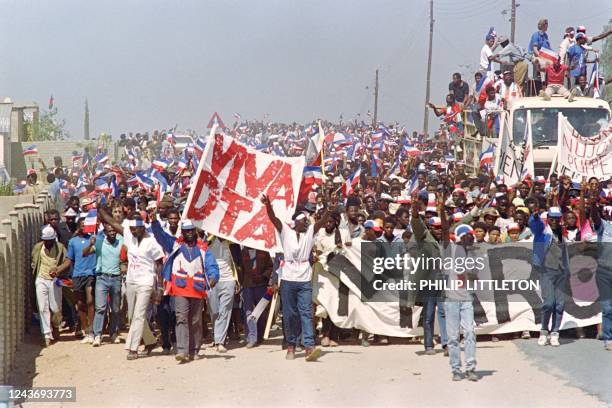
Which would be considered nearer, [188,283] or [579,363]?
[579,363]

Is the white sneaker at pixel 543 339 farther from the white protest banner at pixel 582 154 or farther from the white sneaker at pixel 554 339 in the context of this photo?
the white protest banner at pixel 582 154

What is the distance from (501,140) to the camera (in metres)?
21.2

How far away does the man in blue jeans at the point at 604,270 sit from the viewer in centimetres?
1241

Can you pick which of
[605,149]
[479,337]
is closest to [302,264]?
[479,337]

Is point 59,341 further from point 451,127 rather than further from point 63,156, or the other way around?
point 63,156

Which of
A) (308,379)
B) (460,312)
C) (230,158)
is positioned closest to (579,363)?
(460,312)

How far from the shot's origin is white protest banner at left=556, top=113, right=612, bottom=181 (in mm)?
18828

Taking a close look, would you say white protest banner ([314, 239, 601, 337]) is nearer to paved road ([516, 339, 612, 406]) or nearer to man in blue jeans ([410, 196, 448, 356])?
paved road ([516, 339, 612, 406])

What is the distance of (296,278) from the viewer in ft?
40.3

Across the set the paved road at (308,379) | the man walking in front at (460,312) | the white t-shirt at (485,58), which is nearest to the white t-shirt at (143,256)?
the paved road at (308,379)

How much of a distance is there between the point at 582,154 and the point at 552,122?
2.46 meters

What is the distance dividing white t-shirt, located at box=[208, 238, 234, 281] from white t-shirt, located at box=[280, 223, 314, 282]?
1013mm

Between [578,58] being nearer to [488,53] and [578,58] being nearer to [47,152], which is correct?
[488,53]

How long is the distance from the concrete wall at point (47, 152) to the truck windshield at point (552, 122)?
23.1m
